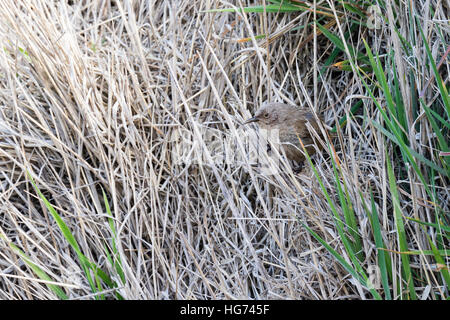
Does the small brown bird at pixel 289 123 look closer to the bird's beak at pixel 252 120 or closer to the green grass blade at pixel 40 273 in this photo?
the bird's beak at pixel 252 120

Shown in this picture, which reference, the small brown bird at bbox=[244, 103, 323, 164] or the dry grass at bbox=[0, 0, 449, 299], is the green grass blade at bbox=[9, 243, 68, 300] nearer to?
the dry grass at bbox=[0, 0, 449, 299]

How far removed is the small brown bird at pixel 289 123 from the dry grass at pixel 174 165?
0.07 m

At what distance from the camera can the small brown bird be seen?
10.7ft

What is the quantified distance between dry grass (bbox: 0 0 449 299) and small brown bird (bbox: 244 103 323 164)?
2.9 inches

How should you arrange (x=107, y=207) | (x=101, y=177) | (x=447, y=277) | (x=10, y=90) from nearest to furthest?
(x=447, y=277) → (x=107, y=207) → (x=101, y=177) → (x=10, y=90)

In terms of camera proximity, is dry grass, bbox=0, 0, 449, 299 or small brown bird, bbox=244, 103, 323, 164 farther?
small brown bird, bbox=244, 103, 323, 164

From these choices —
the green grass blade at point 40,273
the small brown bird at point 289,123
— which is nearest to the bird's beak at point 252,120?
the small brown bird at point 289,123

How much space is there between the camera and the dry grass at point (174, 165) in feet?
8.86

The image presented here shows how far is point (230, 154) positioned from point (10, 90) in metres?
1.29

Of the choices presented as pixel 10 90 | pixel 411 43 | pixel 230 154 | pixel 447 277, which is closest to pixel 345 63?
pixel 411 43

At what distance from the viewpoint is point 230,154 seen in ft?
10.3

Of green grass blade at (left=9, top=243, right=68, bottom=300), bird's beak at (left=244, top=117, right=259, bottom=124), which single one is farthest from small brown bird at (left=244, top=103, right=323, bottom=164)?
green grass blade at (left=9, top=243, right=68, bottom=300)

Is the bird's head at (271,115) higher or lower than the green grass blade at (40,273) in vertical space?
higher
